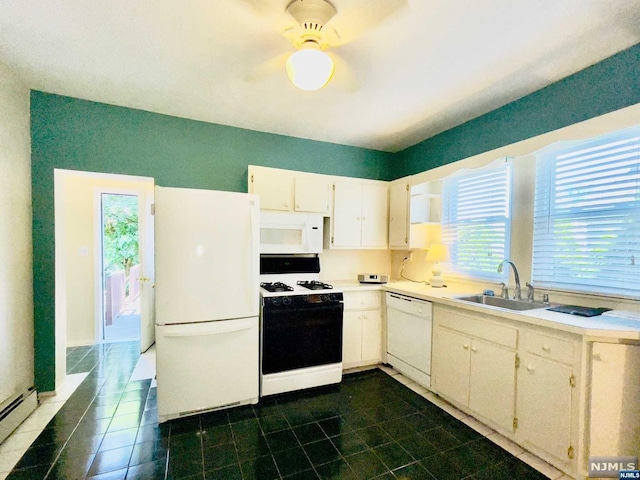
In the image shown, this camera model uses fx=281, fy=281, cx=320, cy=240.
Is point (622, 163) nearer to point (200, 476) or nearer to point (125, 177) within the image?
point (200, 476)

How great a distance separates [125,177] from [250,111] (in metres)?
1.37

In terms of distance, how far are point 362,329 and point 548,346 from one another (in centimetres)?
166

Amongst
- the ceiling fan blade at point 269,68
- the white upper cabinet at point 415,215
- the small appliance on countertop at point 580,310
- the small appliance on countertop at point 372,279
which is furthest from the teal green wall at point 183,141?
the small appliance on countertop at point 372,279

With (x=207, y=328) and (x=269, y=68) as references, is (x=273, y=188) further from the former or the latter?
(x=207, y=328)

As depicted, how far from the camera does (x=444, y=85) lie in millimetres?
2205

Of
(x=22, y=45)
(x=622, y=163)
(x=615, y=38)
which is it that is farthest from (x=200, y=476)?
(x=615, y=38)

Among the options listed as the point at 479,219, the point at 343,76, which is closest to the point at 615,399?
the point at 479,219

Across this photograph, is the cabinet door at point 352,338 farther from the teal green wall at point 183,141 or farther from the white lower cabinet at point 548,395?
the teal green wall at point 183,141

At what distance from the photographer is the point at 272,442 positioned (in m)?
1.95

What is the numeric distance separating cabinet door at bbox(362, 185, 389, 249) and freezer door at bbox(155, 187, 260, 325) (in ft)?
4.83

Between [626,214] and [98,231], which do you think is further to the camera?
[98,231]

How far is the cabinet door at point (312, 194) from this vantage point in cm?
309

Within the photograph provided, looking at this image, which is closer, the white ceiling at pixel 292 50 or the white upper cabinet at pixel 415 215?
the white ceiling at pixel 292 50

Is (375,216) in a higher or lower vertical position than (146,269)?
higher
